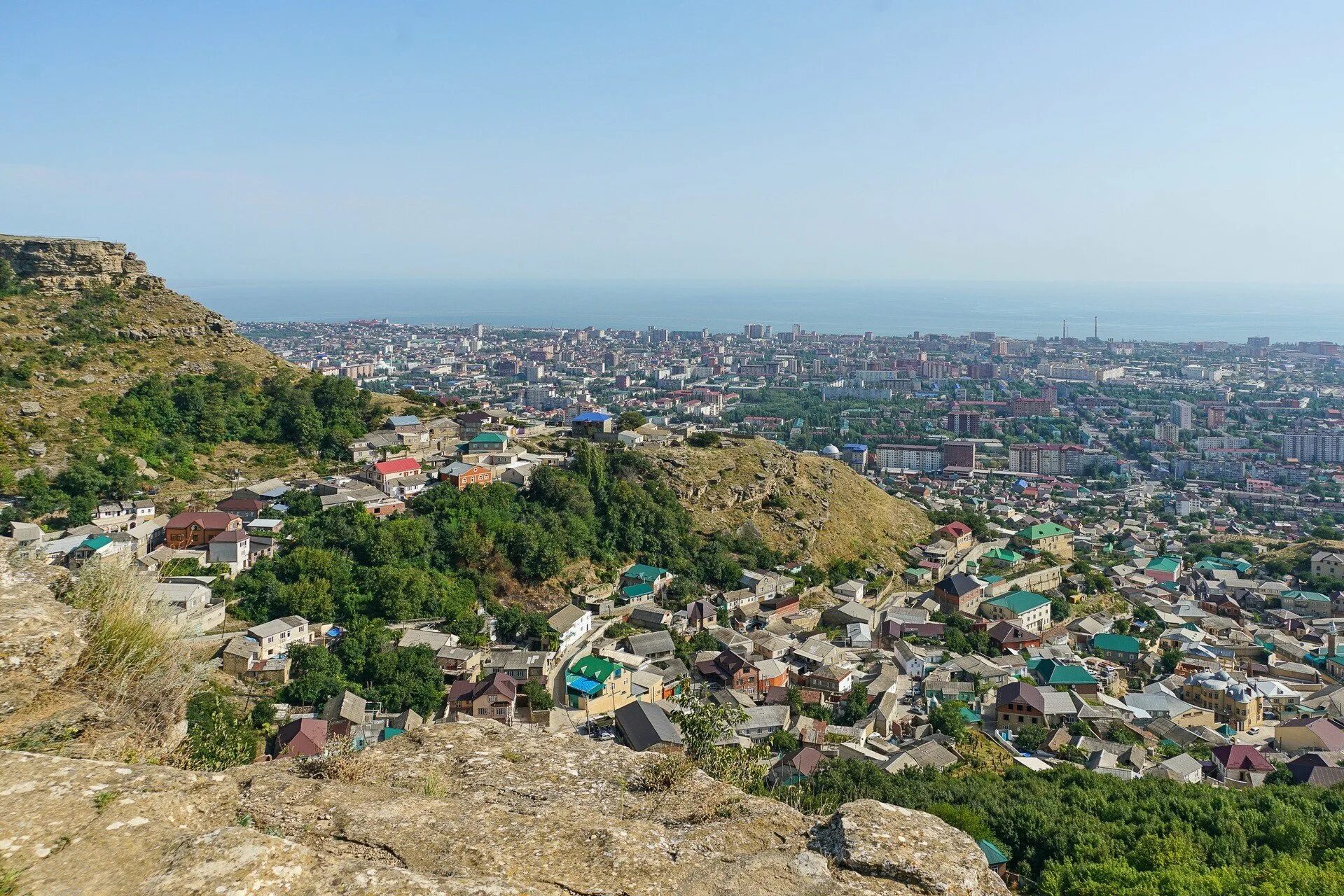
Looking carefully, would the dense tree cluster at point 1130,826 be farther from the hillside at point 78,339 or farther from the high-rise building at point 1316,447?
the high-rise building at point 1316,447

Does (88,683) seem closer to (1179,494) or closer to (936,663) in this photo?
(936,663)

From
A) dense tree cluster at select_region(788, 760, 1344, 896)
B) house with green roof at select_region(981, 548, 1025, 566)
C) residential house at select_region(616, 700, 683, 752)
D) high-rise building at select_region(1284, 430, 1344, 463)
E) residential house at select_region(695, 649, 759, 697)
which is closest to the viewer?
dense tree cluster at select_region(788, 760, 1344, 896)

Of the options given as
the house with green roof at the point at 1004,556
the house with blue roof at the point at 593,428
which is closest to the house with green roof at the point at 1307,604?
the house with green roof at the point at 1004,556

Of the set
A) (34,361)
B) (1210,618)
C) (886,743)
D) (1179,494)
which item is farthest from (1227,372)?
(34,361)

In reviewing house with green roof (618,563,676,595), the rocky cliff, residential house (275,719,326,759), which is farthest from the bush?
house with green roof (618,563,676,595)

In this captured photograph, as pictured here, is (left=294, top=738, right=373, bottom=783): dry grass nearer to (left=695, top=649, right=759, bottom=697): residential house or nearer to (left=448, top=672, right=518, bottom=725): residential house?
(left=448, top=672, right=518, bottom=725): residential house

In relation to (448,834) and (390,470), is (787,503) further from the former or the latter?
(448,834)
